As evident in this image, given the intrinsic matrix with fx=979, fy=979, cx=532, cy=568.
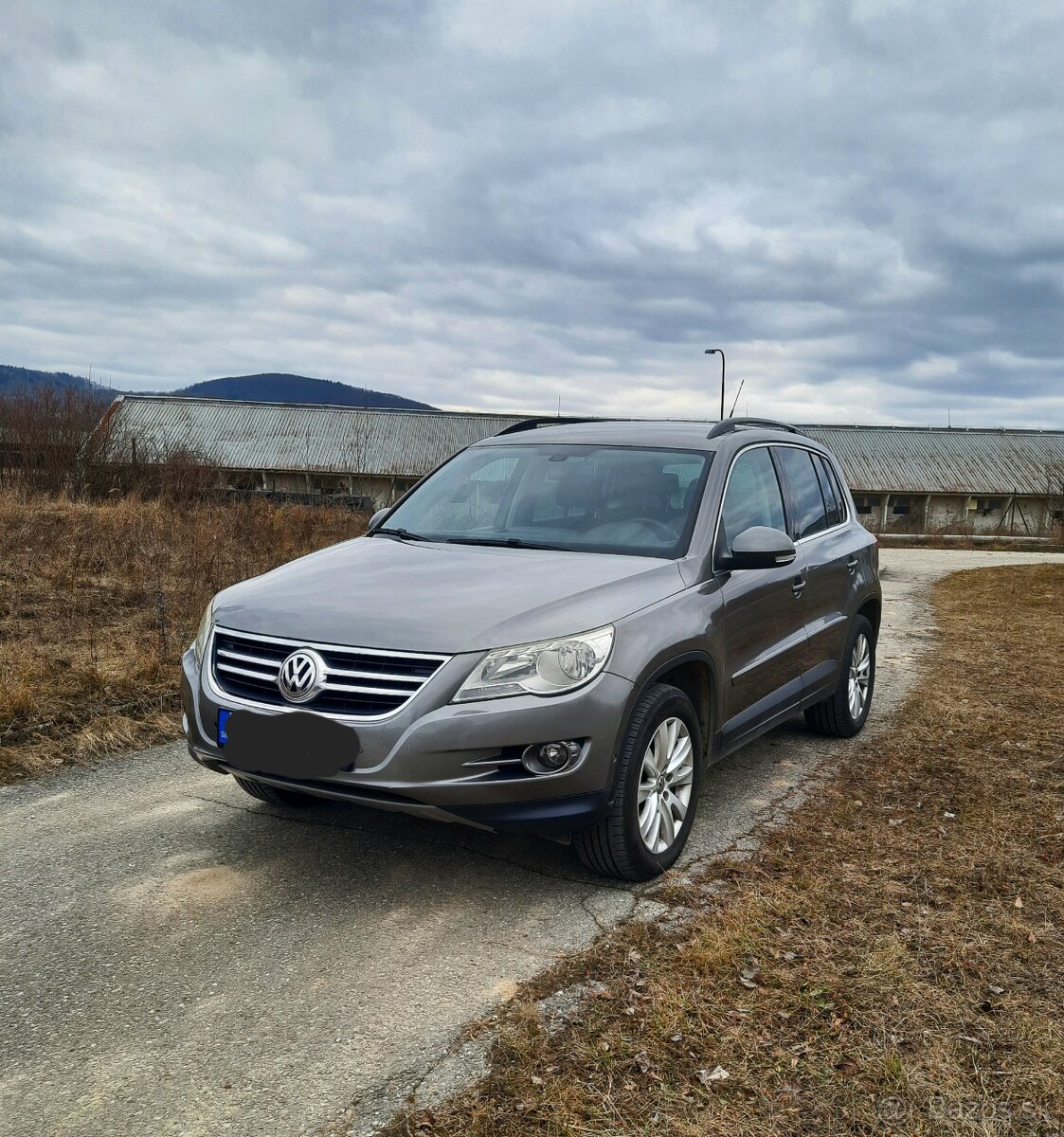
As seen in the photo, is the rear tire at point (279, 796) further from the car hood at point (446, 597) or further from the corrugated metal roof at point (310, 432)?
the corrugated metal roof at point (310, 432)

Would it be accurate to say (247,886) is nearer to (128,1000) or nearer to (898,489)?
(128,1000)

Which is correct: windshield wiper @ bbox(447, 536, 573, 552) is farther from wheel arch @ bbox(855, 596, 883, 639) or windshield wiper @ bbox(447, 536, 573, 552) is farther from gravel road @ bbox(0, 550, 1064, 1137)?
wheel arch @ bbox(855, 596, 883, 639)

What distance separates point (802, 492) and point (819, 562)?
48 cm

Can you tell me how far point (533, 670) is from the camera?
3434 millimetres

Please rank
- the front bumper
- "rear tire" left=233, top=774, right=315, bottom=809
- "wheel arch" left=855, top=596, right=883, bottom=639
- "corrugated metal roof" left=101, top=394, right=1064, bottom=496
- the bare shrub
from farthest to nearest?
"corrugated metal roof" left=101, top=394, right=1064, bottom=496, the bare shrub, "wheel arch" left=855, top=596, right=883, bottom=639, "rear tire" left=233, top=774, right=315, bottom=809, the front bumper

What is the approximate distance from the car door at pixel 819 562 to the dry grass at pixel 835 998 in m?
0.87

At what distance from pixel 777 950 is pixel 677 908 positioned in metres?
0.45

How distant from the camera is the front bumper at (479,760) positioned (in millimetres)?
3334

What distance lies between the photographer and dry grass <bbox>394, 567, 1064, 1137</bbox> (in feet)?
8.31

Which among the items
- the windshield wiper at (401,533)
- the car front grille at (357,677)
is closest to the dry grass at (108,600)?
the windshield wiper at (401,533)

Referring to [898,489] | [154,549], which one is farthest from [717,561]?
[898,489]

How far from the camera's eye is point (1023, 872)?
4.07m

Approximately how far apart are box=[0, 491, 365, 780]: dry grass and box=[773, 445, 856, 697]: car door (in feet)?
13.0

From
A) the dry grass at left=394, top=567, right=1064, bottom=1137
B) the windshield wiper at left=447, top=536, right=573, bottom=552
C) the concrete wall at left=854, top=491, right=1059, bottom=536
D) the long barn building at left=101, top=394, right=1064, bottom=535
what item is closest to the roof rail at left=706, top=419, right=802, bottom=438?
the windshield wiper at left=447, top=536, right=573, bottom=552
